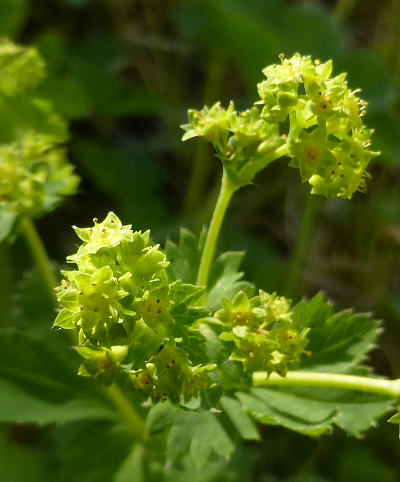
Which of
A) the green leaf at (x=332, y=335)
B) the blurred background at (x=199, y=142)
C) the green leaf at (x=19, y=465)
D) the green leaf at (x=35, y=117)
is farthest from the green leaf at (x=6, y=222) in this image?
the green leaf at (x=19, y=465)

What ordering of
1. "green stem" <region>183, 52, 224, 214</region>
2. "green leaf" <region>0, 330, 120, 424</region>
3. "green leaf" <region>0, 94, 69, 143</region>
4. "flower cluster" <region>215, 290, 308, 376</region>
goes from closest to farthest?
"flower cluster" <region>215, 290, 308, 376</region> → "green leaf" <region>0, 330, 120, 424</region> → "green leaf" <region>0, 94, 69, 143</region> → "green stem" <region>183, 52, 224, 214</region>

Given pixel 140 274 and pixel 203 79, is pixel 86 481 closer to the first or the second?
pixel 140 274

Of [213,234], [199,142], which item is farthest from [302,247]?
[213,234]

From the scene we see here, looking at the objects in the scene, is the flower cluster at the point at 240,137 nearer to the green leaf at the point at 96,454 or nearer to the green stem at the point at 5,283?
the green leaf at the point at 96,454

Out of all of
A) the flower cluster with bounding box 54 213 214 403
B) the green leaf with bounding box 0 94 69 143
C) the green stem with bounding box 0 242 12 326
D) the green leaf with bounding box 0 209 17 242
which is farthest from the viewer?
the green stem with bounding box 0 242 12 326

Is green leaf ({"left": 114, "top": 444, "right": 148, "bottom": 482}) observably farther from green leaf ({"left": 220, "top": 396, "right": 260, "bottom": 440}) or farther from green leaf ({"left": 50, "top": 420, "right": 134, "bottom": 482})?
green leaf ({"left": 220, "top": 396, "right": 260, "bottom": 440})

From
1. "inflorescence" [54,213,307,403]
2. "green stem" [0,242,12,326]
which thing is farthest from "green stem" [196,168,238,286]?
"green stem" [0,242,12,326]
